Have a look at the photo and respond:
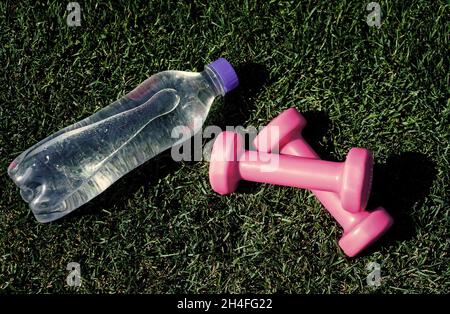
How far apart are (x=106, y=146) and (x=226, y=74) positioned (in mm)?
635

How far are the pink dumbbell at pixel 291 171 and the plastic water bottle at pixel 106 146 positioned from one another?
0.33m

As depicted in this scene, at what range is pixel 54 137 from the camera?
10.3 ft

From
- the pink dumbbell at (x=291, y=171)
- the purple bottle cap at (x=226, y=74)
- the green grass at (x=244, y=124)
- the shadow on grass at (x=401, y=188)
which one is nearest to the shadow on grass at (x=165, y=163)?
the green grass at (x=244, y=124)

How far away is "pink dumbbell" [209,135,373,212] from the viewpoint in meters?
2.68

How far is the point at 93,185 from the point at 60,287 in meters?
0.48

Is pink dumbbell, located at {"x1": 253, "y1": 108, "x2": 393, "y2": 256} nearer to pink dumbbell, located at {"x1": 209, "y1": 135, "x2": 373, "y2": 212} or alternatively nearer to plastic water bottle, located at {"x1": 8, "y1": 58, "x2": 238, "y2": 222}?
pink dumbbell, located at {"x1": 209, "y1": 135, "x2": 373, "y2": 212}

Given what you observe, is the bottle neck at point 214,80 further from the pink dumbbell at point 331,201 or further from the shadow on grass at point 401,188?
the shadow on grass at point 401,188

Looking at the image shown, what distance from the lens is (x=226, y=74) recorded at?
299cm

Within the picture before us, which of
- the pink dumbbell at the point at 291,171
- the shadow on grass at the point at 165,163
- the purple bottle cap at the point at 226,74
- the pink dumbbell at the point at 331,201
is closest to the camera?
the pink dumbbell at the point at 291,171

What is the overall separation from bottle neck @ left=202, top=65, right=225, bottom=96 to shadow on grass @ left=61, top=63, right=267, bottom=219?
10 cm

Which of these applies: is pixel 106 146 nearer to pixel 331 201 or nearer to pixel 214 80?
pixel 214 80

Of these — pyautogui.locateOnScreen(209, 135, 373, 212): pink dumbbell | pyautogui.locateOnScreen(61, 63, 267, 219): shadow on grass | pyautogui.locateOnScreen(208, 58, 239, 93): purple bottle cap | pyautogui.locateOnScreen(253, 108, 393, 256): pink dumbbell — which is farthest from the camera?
pyautogui.locateOnScreen(61, 63, 267, 219): shadow on grass

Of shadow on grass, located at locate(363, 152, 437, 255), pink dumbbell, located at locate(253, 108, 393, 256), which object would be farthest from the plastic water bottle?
shadow on grass, located at locate(363, 152, 437, 255)

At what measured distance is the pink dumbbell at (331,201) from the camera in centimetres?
279
